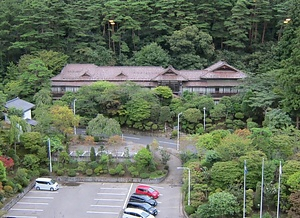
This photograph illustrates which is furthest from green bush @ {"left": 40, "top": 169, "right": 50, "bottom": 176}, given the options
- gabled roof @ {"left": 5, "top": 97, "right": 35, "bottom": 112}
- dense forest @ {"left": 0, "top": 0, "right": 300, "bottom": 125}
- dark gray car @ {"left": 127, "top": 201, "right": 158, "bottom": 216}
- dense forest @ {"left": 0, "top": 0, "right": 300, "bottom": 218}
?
dense forest @ {"left": 0, "top": 0, "right": 300, "bottom": 125}

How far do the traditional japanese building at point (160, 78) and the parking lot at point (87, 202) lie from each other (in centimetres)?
1569

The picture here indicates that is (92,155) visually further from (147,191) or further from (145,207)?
(145,207)

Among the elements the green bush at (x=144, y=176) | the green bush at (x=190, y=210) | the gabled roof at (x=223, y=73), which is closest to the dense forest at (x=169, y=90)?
the green bush at (x=190, y=210)

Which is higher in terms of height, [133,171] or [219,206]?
[219,206]

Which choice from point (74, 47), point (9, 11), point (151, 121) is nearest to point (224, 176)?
point (151, 121)

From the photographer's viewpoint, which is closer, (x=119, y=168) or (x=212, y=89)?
(x=119, y=168)

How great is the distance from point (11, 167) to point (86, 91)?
40.0ft

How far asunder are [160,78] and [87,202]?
62.7 feet

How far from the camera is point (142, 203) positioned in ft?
90.2

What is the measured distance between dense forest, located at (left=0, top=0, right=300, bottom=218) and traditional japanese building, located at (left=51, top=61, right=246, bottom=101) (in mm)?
1809

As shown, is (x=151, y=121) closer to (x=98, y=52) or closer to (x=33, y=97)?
(x=33, y=97)

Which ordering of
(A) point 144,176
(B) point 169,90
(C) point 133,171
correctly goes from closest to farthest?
(A) point 144,176 < (C) point 133,171 < (B) point 169,90

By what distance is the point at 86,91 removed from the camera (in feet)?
138

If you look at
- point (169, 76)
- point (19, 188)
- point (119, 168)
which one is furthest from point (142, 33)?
point (19, 188)
